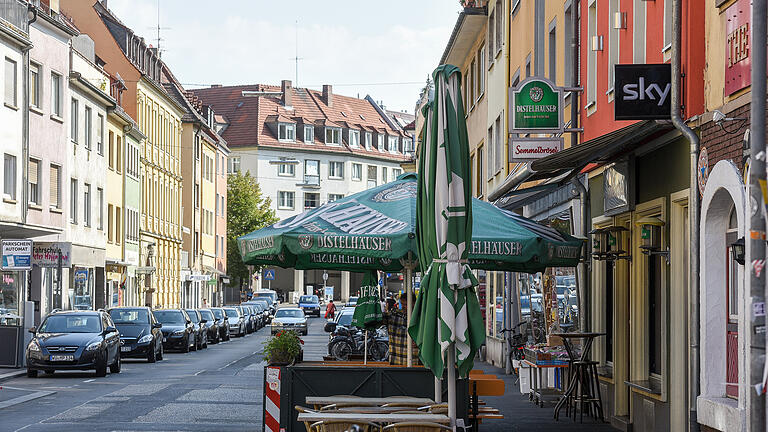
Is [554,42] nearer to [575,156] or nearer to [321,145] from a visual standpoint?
[575,156]

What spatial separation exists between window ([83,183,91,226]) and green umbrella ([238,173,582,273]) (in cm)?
3551

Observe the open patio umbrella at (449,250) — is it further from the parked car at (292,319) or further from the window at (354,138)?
the window at (354,138)

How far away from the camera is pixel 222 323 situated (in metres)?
52.7

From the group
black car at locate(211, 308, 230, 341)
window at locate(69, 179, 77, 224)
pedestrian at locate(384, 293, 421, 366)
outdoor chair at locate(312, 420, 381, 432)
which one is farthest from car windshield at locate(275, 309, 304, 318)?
outdoor chair at locate(312, 420, 381, 432)

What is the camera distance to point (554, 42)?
24375 millimetres

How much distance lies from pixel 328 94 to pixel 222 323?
6876cm

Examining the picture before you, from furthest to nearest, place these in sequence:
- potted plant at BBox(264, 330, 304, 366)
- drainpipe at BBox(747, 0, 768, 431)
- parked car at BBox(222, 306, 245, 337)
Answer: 1. parked car at BBox(222, 306, 245, 337)
2. potted plant at BBox(264, 330, 304, 366)
3. drainpipe at BBox(747, 0, 768, 431)

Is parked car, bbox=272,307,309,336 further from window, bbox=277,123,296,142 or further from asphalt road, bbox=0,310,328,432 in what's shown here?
window, bbox=277,123,296,142

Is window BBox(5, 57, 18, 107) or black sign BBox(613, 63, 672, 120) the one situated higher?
window BBox(5, 57, 18, 107)

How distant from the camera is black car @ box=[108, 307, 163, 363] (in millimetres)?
33812

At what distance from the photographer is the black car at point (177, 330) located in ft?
133

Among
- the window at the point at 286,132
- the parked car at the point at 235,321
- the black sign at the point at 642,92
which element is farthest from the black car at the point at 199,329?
the window at the point at 286,132

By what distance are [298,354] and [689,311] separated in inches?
168

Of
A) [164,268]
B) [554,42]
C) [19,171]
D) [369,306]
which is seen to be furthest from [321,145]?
[369,306]
